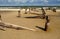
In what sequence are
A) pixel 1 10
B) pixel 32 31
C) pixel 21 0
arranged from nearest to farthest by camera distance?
pixel 32 31
pixel 21 0
pixel 1 10

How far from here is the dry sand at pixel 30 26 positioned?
1521 millimetres

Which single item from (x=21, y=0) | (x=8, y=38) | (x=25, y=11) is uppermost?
(x=21, y=0)

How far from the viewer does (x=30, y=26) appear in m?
1.76

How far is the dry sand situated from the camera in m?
1.52

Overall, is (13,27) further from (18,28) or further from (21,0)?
(21,0)

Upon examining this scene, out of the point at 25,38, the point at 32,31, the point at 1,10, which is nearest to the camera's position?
the point at 25,38

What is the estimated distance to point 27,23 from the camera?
186 centimetres

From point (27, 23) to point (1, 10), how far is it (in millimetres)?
350

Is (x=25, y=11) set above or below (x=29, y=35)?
above

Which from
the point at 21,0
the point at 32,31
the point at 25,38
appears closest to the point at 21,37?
the point at 25,38

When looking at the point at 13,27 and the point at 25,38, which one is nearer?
the point at 25,38

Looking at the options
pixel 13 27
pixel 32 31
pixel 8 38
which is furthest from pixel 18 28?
pixel 8 38

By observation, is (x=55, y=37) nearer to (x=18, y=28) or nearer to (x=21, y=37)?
(x=21, y=37)

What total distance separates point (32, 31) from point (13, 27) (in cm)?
25
